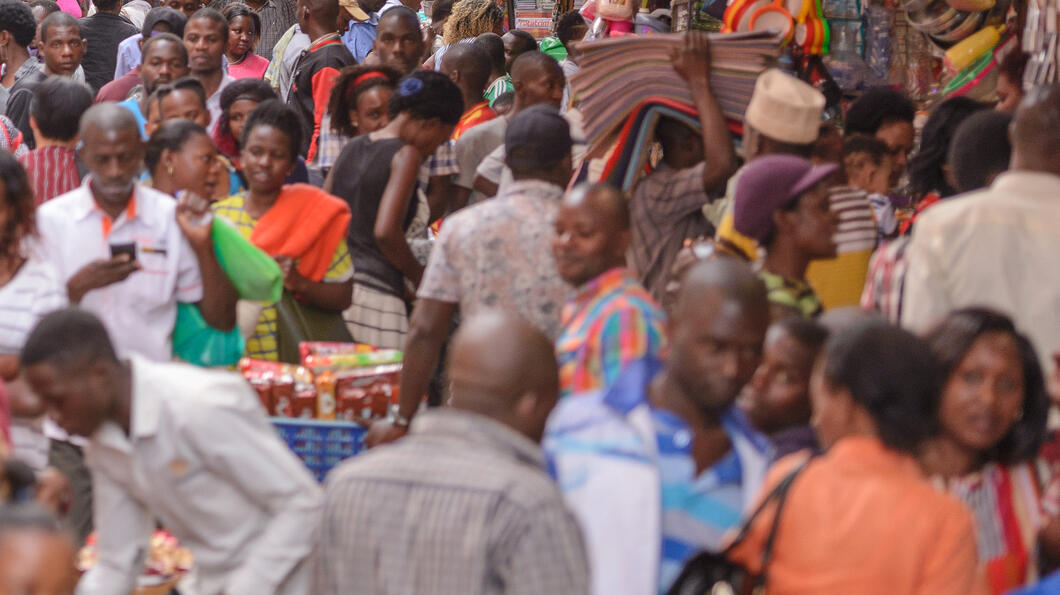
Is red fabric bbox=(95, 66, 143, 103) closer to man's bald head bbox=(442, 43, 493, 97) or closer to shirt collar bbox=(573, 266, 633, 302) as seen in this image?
man's bald head bbox=(442, 43, 493, 97)

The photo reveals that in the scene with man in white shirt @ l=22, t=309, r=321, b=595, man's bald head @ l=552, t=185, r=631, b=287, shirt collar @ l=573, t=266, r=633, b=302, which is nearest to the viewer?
man in white shirt @ l=22, t=309, r=321, b=595

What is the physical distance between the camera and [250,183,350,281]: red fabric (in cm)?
556

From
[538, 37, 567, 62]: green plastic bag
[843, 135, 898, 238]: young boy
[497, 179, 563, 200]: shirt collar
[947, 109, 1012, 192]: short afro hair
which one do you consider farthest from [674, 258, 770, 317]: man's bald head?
[538, 37, 567, 62]: green plastic bag

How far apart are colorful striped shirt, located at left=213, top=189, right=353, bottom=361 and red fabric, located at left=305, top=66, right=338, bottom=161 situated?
2.27 meters

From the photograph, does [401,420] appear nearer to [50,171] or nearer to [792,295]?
[792,295]

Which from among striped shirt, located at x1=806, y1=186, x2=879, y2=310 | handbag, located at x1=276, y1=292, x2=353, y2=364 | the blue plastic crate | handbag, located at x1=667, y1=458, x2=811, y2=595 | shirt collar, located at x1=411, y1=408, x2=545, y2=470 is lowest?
the blue plastic crate

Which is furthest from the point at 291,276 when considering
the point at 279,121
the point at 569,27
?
the point at 569,27

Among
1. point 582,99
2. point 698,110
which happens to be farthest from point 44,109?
point 698,110

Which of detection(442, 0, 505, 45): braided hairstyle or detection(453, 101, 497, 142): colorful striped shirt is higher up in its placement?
detection(442, 0, 505, 45): braided hairstyle

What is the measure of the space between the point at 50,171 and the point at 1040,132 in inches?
161

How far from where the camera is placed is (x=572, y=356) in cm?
364

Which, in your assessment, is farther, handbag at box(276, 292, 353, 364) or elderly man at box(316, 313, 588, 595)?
handbag at box(276, 292, 353, 364)

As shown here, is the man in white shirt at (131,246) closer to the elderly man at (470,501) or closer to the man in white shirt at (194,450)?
the man in white shirt at (194,450)

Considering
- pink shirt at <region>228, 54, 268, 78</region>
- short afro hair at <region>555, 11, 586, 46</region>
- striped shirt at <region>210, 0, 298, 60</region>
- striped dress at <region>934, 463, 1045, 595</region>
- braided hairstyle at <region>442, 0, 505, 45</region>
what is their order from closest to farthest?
striped dress at <region>934, 463, 1045, 595</region>, pink shirt at <region>228, 54, 268, 78</region>, braided hairstyle at <region>442, 0, 505, 45</region>, short afro hair at <region>555, 11, 586, 46</region>, striped shirt at <region>210, 0, 298, 60</region>
